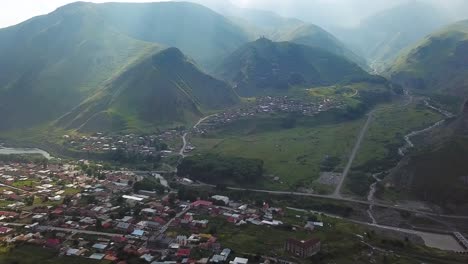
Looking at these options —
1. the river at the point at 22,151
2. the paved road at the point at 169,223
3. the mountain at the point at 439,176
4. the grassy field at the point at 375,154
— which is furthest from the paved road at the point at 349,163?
the river at the point at 22,151

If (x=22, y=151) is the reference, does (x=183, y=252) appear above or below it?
below

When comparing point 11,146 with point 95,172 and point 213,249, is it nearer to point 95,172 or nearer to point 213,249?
point 95,172

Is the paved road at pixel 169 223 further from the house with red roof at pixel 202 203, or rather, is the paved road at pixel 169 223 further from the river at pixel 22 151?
the river at pixel 22 151

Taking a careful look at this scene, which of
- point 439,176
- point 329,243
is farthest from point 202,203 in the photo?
point 439,176

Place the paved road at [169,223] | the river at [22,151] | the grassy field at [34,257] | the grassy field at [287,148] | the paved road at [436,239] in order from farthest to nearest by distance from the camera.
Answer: the river at [22,151]
the grassy field at [287,148]
the paved road at [436,239]
the paved road at [169,223]
the grassy field at [34,257]

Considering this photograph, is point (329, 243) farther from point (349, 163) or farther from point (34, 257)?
point (349, 163)

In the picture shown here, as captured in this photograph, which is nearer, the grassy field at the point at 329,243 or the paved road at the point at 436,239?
the grassy field at the point at 329,243
